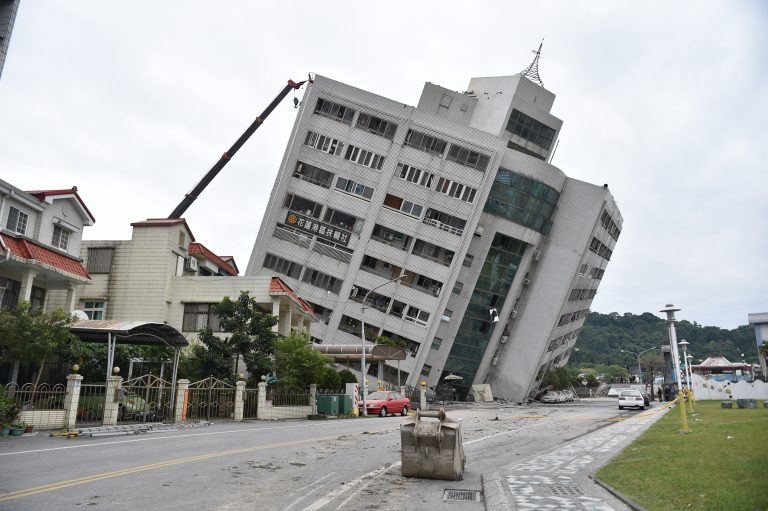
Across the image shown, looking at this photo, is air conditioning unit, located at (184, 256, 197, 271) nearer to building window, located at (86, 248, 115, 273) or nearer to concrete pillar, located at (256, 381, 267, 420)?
building window, located at (86, 248, 115, 273)

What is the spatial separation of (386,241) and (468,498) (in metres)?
47.6

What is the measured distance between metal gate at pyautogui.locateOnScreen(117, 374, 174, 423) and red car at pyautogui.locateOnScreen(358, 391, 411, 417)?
40.8 ft

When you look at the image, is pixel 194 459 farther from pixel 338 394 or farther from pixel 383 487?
pixel 338 394

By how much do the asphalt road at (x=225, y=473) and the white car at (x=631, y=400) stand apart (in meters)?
25.3

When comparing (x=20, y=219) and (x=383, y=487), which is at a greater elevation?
(x=20, y=219)

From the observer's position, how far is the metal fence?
60.4 feet

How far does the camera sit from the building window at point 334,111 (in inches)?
2238

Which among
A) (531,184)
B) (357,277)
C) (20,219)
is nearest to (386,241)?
(357,277)

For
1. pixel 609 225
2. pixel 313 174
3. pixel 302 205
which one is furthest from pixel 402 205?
pixel 609 225

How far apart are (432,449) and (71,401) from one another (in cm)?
1476

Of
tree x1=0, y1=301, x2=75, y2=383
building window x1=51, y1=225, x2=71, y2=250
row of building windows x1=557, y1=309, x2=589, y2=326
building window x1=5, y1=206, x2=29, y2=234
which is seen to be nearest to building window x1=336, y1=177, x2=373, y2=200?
row of building windows x1=557, y1=309, x2=589, y2=326

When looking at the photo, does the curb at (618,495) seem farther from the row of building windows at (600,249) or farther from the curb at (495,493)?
the row of building windows at (600,249)

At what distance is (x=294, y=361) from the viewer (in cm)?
3080

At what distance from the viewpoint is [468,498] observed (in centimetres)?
849
